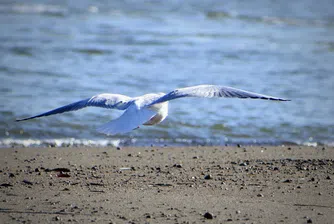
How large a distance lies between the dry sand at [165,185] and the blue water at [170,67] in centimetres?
109

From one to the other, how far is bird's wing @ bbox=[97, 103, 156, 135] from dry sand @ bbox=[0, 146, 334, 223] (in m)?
0.50

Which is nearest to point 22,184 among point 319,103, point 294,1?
point 319,103

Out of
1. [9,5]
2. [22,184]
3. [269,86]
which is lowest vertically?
[22,184]

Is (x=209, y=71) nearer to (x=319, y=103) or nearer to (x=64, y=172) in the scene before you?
(x=319, y=103)

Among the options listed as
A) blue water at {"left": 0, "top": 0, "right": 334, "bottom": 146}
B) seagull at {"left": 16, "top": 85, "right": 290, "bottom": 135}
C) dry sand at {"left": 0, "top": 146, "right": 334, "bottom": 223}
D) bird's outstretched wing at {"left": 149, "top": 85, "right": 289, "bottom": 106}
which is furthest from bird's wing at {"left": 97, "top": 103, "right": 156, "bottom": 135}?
blue water at {"left": 0, "top": 0, "right": 334, "bottom": 146}

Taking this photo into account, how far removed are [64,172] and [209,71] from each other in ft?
23.0

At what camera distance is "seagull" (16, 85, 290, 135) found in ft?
19.3

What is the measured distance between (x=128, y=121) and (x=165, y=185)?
657 mm

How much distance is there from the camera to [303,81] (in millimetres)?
12375

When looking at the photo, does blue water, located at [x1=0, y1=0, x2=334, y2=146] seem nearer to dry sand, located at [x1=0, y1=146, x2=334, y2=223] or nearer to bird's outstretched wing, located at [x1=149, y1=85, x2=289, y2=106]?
dry sand, located at [x1=0, y1=146, x2=334, y2=223]

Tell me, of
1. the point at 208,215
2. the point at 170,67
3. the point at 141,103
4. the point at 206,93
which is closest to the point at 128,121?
the point at 141,103

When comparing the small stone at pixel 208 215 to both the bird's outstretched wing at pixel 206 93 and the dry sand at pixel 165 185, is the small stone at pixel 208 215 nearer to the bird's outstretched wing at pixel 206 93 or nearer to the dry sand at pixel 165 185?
the dry sand at pixel 165 185

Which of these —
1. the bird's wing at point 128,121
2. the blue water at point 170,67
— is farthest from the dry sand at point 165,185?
the blue water at point 170,67

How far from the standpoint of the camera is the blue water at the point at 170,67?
9047mm
